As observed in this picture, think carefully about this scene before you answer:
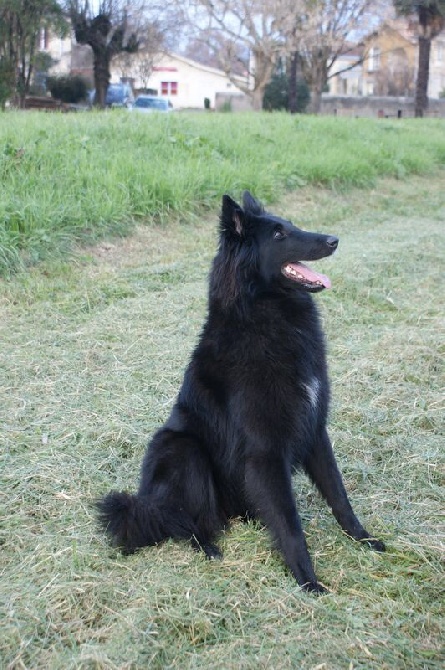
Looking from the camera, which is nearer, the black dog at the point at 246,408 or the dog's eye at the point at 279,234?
the black dog at the point at 246,408

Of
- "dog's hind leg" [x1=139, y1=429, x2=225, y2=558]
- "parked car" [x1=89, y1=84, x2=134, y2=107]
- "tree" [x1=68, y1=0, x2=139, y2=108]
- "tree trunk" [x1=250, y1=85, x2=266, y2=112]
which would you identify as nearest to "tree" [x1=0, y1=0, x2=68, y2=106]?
"tree" [x1=68, y1=0, x2=139, y2=108]

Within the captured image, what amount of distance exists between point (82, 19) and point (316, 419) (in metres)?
25.9

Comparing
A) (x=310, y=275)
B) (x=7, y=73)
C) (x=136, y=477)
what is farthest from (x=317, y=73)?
(x=310, y=275)

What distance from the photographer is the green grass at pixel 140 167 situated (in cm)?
695

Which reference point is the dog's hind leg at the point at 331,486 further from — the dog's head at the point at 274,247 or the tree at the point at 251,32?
the tree at the point at 251,32

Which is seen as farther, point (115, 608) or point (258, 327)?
point (258, 327)

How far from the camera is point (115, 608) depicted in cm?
236

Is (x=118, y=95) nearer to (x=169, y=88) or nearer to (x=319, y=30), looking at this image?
(x=319, y=30)

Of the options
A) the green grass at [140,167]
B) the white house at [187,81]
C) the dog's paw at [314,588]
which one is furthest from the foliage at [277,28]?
the dog's paw at [314,588]

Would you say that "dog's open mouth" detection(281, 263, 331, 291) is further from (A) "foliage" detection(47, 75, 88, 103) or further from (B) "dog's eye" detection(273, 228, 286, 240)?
(A) "foliage" detection(47, 75, 88, 103)

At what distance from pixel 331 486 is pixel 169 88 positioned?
5430 centimetres

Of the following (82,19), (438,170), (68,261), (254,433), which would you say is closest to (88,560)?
(254,433)

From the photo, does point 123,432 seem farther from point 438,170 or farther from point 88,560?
point 438,170

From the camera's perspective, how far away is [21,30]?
2245 cm
